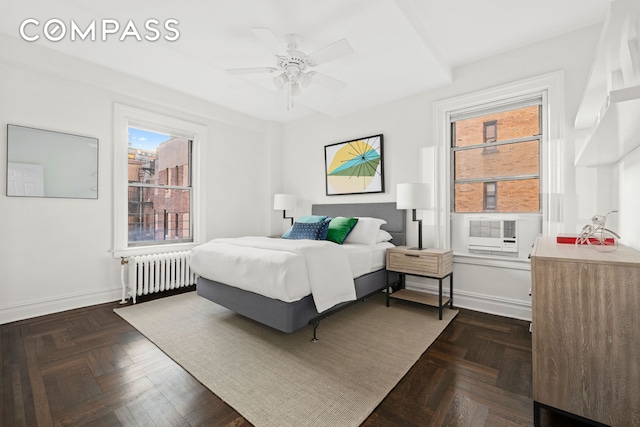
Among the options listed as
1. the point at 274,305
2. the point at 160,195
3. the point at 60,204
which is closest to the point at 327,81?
the point at 274,305

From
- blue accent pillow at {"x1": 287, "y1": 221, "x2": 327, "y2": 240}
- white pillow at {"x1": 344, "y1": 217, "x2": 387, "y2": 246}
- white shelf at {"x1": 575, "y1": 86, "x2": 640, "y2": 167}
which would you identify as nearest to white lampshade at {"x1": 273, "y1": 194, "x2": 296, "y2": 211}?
blue accent pillow at {"x1": 287, "y1": 221, "x2": 327, "y2": 240}

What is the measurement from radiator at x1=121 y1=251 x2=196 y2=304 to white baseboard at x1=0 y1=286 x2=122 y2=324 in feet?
0.62

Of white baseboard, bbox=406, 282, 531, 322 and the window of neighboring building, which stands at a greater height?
the window of neighboring building

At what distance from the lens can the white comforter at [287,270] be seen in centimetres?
217

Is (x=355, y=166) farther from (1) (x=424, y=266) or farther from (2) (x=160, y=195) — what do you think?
(2) (x=160, y=195)

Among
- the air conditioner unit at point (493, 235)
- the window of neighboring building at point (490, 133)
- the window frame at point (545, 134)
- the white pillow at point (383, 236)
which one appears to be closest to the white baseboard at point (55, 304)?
the white pillow at point (383, 236)

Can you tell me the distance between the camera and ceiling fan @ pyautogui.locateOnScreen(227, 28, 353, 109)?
231cm

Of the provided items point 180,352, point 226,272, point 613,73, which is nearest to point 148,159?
point 226,272

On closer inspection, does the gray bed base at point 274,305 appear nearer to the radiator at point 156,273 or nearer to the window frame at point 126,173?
the radiator at point 156,273

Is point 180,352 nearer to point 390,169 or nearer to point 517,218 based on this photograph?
point 390,169

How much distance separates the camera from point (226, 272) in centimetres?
261

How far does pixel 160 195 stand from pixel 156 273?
1153mm

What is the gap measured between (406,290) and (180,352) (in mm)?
2579

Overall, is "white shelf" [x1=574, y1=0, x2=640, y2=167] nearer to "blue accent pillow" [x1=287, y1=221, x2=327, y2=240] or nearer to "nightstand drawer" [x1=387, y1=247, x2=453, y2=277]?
"nightstand drawer" [x1=387, y1=247, x2=453, y2=277]
